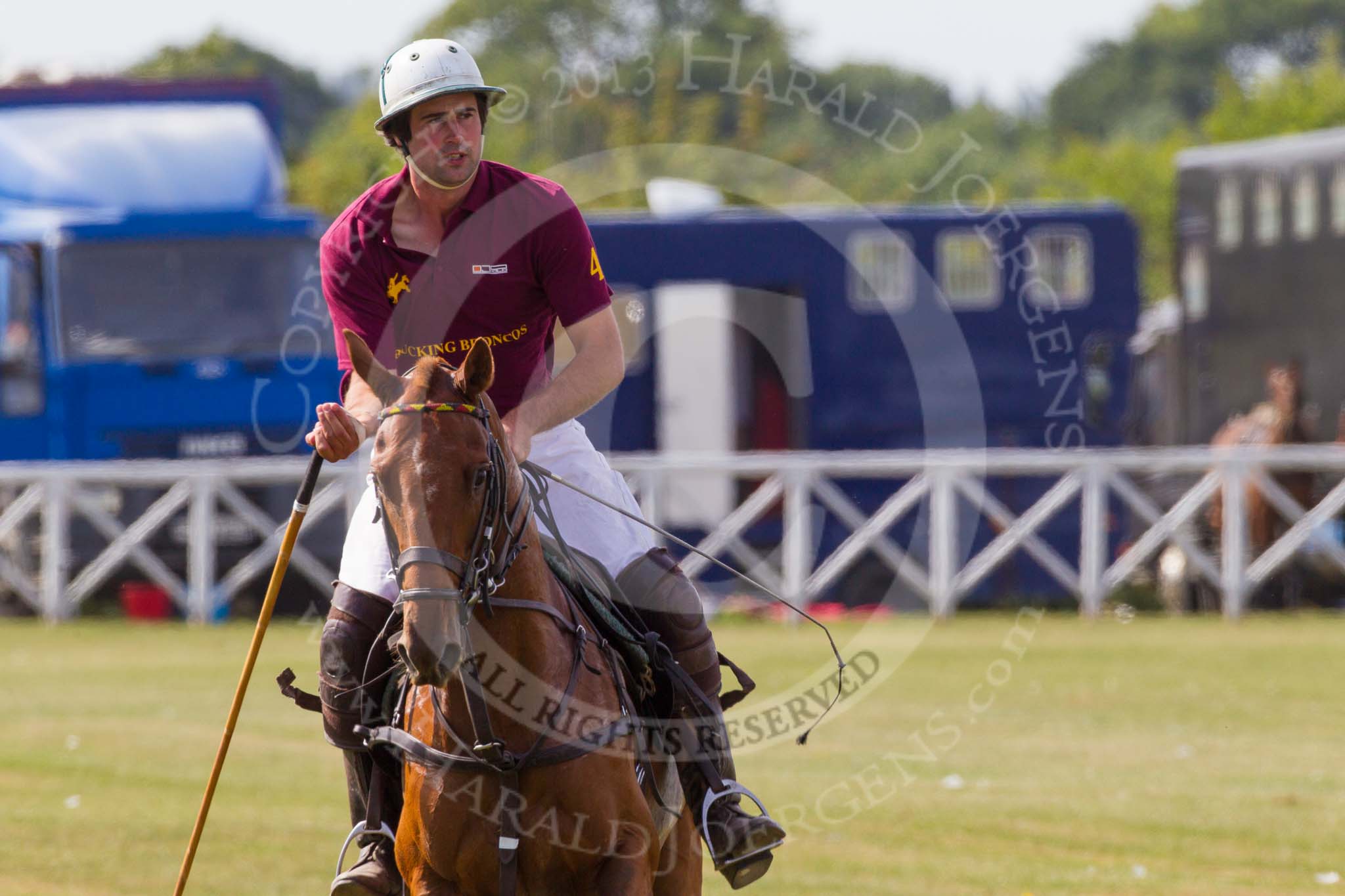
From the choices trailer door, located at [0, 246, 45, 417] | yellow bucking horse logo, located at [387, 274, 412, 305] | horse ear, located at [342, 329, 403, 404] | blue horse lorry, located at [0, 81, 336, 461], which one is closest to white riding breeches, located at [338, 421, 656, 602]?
yellow bucking horse logo, located at [387, 274, 412, 305]

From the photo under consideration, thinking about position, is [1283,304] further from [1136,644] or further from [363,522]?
[363,522]

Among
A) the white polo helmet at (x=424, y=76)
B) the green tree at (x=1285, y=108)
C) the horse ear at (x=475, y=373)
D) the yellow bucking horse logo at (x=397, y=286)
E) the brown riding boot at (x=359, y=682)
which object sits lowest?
the brown riding boot at (x=359, y=682)

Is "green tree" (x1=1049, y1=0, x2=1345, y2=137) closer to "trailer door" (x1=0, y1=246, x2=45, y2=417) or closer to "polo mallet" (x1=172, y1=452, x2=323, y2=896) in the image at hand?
"trailer door" (x1=0, y1=246, x2=45, y2=417)

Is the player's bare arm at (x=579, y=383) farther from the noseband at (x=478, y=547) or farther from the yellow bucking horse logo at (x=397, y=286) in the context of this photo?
the yellow bucking horse logo at (x=397, y=286)

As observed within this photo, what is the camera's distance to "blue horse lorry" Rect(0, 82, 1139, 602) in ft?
67.0

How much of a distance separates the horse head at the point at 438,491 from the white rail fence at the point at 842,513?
14.0m

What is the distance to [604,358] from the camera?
20.0 feet

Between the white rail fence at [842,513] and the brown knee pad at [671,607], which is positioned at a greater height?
the brown knee pad at [671,607]

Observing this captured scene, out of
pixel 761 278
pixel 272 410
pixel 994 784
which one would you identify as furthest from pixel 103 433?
pixel 994 784

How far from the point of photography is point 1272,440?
20.5 m

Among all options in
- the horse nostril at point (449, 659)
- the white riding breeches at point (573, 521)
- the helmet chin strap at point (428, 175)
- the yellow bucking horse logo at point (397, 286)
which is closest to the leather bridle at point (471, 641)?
the horse nostril at point (449, 659)

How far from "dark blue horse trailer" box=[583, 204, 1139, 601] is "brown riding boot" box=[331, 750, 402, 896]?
50.1 ft

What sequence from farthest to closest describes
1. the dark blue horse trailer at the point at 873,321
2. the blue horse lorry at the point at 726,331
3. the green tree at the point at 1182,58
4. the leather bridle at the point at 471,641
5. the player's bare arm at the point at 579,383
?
the green tree at the point at 1182,58 → the dark blue horse trailer at the point at 873,321 → the blue horse lorry at the point at 726,331 → the player's bare arm at the point at 579,383 → the leather bridle at the point at 471,641

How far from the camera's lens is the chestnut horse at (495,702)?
5168mm
